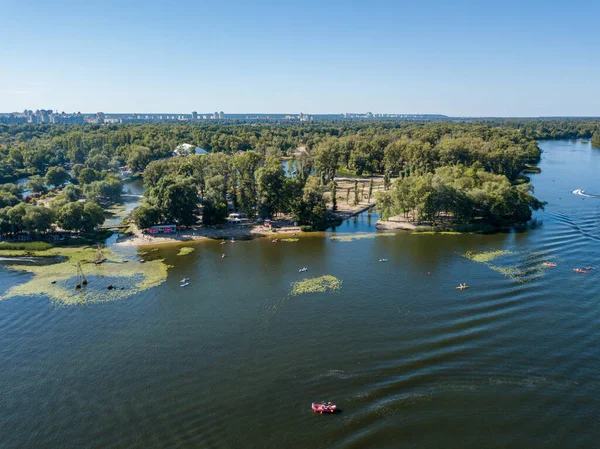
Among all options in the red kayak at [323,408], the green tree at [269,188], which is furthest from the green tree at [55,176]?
the red kayak at [323,408]

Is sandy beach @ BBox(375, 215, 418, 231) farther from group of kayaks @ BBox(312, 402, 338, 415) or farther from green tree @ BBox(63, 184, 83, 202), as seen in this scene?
green tree @ BBox(63, 184, 83, 202)

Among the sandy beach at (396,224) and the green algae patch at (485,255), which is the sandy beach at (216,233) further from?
the green algae patch at (485,255)

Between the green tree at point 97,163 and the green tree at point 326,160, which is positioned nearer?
the green tree at point 326,160

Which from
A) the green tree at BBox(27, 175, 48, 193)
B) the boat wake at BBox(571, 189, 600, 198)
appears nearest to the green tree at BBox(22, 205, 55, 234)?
the green tree at BBox(27, 175, 48, 193)

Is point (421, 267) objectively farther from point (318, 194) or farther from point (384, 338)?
point (318, 194)

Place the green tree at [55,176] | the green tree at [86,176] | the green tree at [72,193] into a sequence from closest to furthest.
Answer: the green tree at [72,193] → the green tree at [86,176] → the green tree at [55,176]

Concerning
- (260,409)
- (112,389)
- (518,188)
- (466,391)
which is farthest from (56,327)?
(518,188)
